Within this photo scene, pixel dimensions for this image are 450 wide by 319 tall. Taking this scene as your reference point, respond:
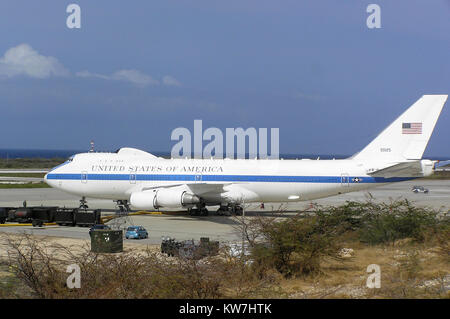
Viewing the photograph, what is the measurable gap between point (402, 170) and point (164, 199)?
16070 mm

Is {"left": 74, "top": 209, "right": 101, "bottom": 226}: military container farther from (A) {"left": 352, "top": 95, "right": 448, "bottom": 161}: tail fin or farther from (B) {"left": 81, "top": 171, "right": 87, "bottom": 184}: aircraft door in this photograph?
(A) {"left": 352, "top": 95, "right": 448, "bottom": 161}: tail fin

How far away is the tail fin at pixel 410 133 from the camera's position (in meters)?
36.8

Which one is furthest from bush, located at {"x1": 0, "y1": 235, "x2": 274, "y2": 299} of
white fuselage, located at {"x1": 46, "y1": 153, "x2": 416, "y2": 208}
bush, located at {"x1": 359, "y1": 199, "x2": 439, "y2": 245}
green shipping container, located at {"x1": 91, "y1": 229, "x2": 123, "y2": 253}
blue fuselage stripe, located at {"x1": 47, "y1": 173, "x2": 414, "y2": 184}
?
blue fuselage stripe, located at {"x1": 47, "y1": 173, "x2": 414, "y2": 184}

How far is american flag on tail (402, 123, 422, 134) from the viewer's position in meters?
37.1

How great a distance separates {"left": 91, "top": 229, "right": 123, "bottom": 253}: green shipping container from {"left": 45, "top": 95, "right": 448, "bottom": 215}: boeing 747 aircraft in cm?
1221

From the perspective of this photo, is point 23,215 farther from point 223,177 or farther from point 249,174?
point 249,174

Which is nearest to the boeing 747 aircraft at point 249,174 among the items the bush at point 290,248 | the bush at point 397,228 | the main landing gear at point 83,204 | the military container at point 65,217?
the main landing gear at point 83,204

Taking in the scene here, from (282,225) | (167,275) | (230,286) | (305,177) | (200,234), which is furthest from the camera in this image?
(305,177)

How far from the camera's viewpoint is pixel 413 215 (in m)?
26.2

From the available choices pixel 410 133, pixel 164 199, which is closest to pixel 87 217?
pixel 164 199

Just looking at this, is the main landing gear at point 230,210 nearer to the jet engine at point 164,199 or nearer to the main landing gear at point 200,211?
the main landing gear at point 200,211

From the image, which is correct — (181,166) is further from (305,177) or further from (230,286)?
(230,286)

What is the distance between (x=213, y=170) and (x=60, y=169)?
12346 mm
